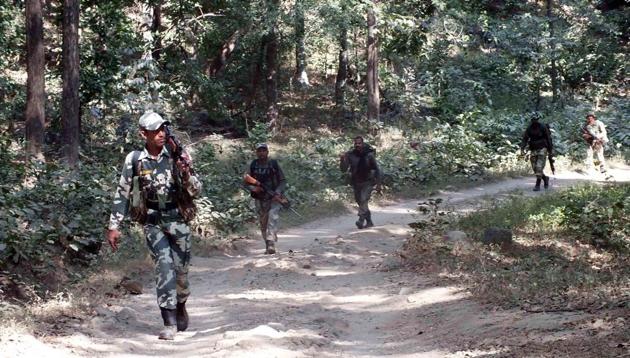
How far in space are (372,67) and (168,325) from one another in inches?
806

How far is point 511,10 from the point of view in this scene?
1481 inches

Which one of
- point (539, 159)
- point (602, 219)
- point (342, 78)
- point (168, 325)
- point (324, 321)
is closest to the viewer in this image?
point (168, 325)

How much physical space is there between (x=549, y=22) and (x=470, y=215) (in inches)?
834

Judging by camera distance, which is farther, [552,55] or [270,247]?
[552,55]

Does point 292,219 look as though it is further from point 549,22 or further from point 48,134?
point 549,22

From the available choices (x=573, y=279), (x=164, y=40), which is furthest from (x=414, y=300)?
(x=164, y=40)

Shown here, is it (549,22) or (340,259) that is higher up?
(549,22)

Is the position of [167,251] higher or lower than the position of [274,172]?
lower

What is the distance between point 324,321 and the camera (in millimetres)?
7270

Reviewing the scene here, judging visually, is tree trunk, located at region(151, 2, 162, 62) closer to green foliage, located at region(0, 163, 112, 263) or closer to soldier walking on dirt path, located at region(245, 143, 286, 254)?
green foliage, located at region(0, 163, 112, 263)

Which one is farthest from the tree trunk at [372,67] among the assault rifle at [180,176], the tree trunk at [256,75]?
the assault rifle at [180,176]

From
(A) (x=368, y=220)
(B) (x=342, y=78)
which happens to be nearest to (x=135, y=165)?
(A) (x=368, y=220)

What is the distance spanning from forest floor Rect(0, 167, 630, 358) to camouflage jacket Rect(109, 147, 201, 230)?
125cm

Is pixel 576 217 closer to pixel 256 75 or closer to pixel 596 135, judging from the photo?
pixel 596 135
